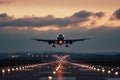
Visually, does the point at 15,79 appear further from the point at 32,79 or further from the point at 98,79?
the point at 98,79

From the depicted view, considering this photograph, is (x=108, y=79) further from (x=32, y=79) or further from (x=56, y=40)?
(x=56, y=40)

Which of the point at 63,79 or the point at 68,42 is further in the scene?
the point at 68,42

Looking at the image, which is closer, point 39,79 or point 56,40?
point 39,79

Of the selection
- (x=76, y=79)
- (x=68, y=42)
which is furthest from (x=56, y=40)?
(x=76, y=79)

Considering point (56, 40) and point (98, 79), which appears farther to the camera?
point (56, 40)

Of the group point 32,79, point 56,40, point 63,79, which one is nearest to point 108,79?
point 63,79

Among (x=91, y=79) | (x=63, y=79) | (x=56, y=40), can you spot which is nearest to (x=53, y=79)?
(x=63, y=79)

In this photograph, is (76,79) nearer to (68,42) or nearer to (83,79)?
(83,79)
